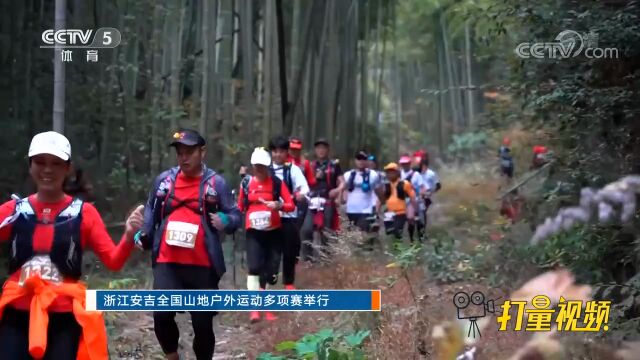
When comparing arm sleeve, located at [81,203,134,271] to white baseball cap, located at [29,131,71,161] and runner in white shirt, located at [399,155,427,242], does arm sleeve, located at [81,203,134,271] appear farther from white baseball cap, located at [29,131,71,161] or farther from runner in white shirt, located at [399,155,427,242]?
runner in white shirt, located at [399,155,427,242]

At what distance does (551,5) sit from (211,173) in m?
2.16

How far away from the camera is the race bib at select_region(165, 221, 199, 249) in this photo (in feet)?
13.3

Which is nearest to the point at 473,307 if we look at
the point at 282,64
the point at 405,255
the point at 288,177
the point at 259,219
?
the point at 405,255

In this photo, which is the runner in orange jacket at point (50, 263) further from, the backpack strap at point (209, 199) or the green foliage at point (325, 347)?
the green foliage at point (325, 347)

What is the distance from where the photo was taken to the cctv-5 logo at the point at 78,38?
4629mm

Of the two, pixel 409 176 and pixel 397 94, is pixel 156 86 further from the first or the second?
pixel 397 94

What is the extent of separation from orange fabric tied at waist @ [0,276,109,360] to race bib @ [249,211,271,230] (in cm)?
260

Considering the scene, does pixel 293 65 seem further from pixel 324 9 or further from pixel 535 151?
pixel 535 151

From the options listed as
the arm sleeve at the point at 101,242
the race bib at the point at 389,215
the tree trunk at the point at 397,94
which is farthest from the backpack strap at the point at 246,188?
the tree trunk at the point at 397,94

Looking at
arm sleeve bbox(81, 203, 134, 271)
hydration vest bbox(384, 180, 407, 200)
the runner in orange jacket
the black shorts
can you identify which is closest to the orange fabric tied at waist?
the runner in orange jacket

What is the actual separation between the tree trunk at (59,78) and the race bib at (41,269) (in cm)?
175

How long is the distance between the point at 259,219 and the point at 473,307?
5.56 feet

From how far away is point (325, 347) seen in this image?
440 cm

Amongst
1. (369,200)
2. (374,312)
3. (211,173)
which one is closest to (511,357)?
(374,312)
